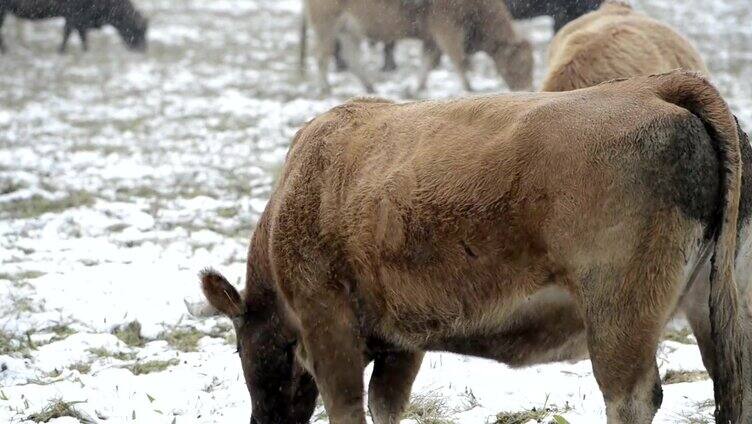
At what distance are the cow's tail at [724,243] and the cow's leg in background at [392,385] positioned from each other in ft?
4.27

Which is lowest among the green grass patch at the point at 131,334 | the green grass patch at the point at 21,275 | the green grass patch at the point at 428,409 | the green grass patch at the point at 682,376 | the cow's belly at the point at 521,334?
the green grass patch at the point at 21,275

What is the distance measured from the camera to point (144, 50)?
1831 cm

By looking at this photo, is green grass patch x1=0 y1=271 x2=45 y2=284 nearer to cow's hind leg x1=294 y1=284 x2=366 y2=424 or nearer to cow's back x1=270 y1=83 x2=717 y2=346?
cow's back x1=270 y1=83 x2=717 y2=346

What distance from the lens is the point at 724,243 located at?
295 cm

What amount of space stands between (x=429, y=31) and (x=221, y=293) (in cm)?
1102

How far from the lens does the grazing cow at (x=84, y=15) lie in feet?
59.1

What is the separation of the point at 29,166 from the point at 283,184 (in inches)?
256

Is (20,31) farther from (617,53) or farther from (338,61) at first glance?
(617,53)

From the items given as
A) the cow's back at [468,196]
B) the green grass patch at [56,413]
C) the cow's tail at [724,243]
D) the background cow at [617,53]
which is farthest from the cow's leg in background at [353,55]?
the cow's tail at [724,243]

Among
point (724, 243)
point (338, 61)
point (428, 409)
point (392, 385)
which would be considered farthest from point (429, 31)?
point (724, 243)

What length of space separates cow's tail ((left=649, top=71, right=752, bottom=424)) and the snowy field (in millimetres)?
1098

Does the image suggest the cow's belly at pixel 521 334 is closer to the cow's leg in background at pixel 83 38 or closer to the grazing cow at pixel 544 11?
the grazing cow at pixel 544 11

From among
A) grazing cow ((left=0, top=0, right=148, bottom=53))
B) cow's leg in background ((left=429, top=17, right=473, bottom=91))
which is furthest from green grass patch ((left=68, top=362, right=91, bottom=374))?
grazing cow ((left=0, top=0, right=148, bottom=53))

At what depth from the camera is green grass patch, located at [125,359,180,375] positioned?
16.5 feet
